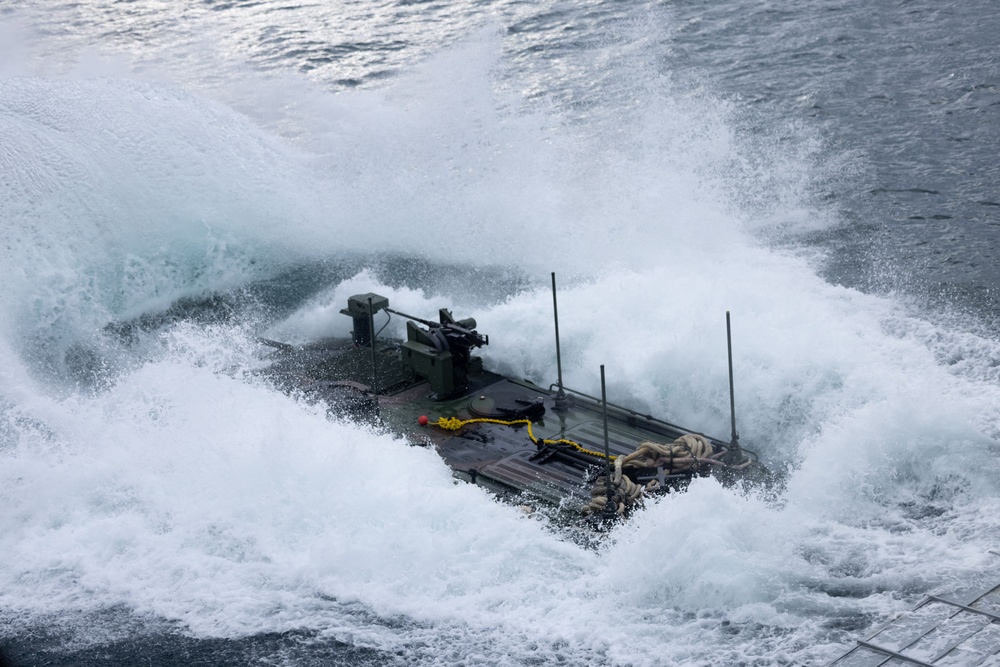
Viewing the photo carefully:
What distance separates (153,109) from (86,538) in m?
14.5

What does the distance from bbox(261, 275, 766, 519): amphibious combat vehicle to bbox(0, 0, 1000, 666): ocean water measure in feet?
2.31

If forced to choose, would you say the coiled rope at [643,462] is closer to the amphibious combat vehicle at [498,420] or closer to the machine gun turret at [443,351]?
the amphibious combat vehicle at [498,420]

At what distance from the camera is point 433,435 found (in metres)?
21.8

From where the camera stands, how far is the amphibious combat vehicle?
19.9 m

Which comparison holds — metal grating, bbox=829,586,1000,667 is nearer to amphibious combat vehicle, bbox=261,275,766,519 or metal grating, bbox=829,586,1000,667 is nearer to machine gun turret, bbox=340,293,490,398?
amphibious combat vehicle, bbox=261,275,766,519

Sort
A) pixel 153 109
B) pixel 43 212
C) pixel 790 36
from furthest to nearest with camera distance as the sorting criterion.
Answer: pixel 790 36 → pixel 153 109 → pixel 43 212

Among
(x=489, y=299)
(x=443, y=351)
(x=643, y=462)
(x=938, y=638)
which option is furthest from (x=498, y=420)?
(x=938, y=638)

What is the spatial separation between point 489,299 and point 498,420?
6.83m

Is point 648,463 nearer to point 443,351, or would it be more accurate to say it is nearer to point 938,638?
point 443,351

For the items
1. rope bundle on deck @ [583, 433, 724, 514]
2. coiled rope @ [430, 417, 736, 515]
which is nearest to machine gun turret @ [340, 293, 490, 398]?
coiled rope @ [430, 417, 736, 515]

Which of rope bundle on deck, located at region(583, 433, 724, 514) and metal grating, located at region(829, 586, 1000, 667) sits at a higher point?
rope bundle on deck, located at region(583, 433, 724, 514)

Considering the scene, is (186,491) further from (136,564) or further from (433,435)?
(433,435)

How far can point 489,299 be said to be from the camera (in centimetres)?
2864

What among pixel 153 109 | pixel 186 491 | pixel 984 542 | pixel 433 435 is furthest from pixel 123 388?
pixel 984 542
